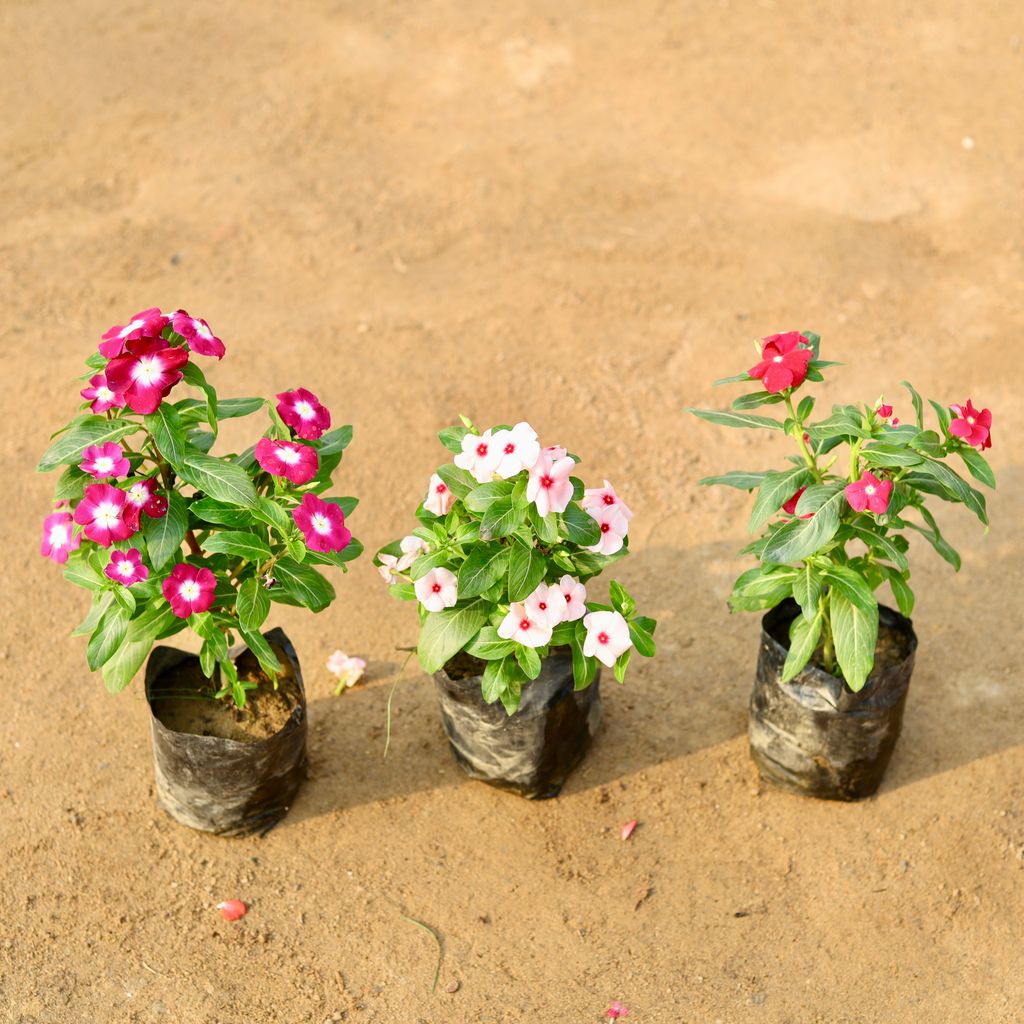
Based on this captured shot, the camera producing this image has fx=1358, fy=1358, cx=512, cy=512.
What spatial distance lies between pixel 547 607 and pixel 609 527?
27 cm

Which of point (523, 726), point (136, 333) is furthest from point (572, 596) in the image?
point (136, 333)

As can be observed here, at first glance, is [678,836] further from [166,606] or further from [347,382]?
[347,382]

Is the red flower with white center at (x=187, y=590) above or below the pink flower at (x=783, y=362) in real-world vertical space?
below

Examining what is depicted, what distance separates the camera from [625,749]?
450 centimetres

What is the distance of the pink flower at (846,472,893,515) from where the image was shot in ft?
11.4

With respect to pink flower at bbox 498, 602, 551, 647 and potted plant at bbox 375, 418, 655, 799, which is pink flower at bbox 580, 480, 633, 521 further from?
pink flower at bbox 498, 602, 551, 647

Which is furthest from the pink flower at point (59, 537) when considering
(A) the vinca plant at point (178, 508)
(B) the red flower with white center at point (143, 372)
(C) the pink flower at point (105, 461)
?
(B) the red flower with white center at point (143, 372)

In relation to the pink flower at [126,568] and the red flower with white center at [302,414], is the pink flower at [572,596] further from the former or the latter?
the pink flower at [126,568]

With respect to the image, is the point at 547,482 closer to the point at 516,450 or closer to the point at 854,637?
the point at 516,450

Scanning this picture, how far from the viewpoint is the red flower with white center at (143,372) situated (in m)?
3.34

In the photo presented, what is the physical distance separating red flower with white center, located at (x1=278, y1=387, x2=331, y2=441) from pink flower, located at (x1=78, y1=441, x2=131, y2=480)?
1.36 feet

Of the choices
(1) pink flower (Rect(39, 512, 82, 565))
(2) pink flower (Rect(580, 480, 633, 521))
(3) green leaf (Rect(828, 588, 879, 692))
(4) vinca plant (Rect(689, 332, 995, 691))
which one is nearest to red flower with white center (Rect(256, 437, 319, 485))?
(1) pink flower (Rect(39, 512, 82, 565))

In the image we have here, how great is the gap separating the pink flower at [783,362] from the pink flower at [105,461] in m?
1.63

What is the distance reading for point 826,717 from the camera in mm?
4094
